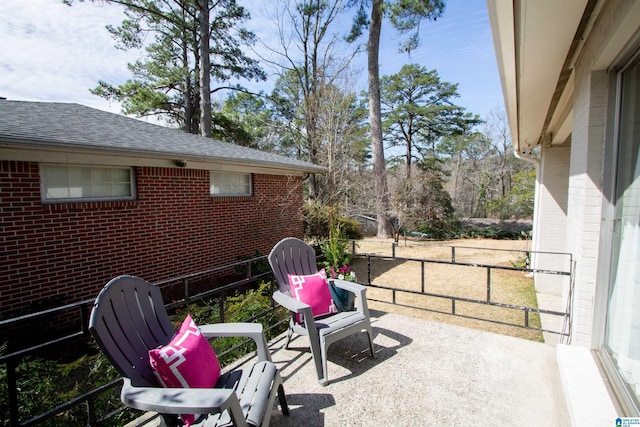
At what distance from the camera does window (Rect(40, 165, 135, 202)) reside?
4137mm

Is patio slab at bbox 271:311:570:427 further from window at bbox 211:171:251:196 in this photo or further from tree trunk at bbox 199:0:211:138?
tree trunk at bbox 199:0:211:138

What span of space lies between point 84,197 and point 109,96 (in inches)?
420

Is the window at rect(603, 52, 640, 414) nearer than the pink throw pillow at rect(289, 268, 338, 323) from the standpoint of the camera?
Yes

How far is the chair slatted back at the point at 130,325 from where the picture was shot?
158 centimetres

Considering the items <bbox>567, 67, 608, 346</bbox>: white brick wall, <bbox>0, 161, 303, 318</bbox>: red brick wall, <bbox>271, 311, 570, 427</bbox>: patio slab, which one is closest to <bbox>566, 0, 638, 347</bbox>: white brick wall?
<bbox>567, 67, 608, 346</bbox>: white brick wall

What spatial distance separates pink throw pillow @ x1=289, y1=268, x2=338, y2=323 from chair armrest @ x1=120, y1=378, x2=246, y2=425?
1.42m

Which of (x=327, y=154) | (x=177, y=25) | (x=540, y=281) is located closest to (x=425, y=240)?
(x=327, y=154)

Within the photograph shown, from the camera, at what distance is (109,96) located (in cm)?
1266

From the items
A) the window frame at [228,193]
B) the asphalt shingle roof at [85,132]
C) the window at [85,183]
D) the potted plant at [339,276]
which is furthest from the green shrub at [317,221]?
the window at [85,183]

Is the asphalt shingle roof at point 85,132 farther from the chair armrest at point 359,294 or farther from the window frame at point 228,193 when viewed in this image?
the chair armrest at point 359,294

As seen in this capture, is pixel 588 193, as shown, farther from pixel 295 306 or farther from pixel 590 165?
pixel 295 306

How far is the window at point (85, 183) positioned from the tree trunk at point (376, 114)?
974cm

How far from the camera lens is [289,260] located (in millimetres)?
3230

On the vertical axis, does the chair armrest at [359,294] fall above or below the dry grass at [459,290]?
above
